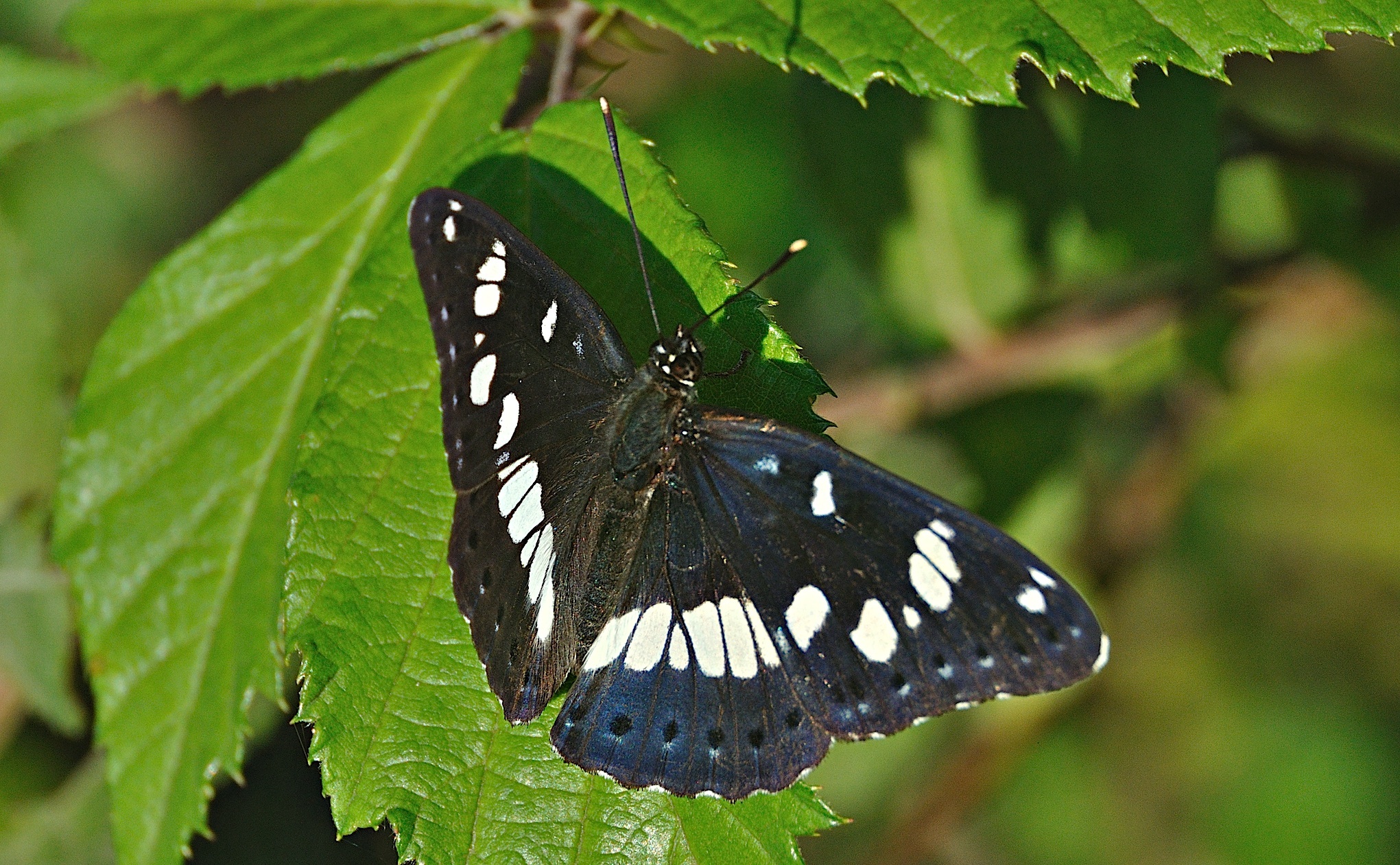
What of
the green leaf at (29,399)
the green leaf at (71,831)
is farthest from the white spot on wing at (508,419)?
the green leaf at (71,831)

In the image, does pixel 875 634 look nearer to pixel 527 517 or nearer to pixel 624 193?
pixel 527 517

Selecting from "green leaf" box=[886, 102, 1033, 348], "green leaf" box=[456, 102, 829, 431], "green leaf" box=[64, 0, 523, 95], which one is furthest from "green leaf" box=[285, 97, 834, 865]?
"green leaf" box=[886, 102, 1033, 348]

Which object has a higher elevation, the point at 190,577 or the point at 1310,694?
the point at 190,577

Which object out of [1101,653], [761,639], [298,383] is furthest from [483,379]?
[1101,653]

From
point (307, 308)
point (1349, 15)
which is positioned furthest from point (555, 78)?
point (1349, 15)

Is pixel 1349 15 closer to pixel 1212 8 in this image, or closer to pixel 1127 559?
pixel 1212 8
